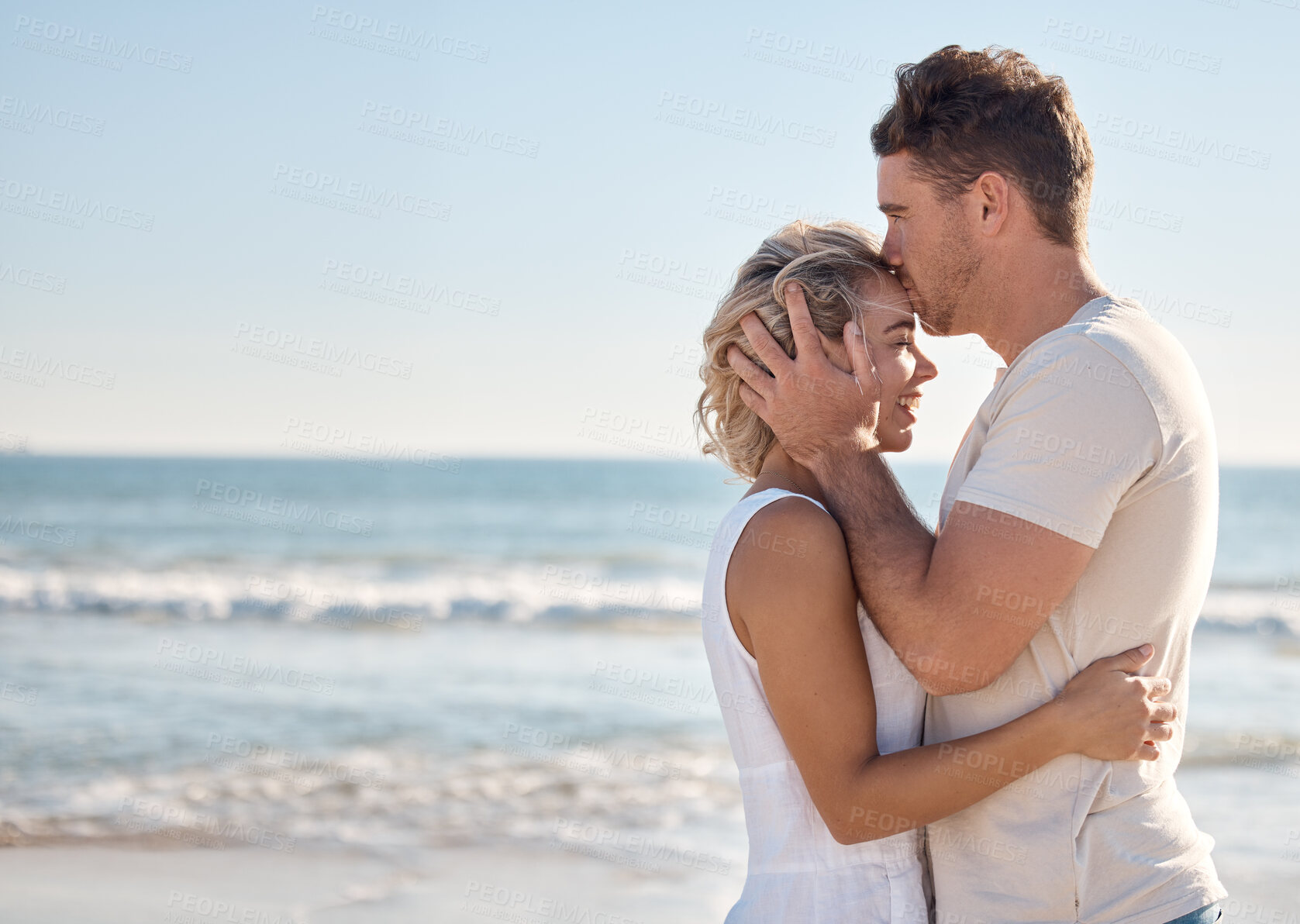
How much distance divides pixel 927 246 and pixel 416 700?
8224mm

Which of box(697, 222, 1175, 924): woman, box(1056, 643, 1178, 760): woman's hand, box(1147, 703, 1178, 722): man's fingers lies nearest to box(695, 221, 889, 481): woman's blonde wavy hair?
box(697, 222, 1175, 924): woman

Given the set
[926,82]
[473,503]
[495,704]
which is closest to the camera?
[926,82]

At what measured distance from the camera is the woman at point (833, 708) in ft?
6.40

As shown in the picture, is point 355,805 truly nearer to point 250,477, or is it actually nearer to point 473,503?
point 473,503

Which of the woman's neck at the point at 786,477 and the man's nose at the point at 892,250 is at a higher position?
the man's nose at the point at 892,250

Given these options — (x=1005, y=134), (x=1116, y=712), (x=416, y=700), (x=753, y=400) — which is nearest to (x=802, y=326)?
(x=753, y=400)

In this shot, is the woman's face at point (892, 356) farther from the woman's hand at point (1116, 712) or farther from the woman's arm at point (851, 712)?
the woman's hand at point (1116, 712)

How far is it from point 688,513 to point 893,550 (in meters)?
29.6

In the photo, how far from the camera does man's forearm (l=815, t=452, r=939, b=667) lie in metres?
1.98

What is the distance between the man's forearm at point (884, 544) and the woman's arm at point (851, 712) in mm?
47

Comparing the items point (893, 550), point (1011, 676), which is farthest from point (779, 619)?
point (1011, 676)

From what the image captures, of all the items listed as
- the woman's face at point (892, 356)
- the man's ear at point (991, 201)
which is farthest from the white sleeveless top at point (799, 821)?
the man's ear at point (991, 201)

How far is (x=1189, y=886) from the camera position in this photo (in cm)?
195

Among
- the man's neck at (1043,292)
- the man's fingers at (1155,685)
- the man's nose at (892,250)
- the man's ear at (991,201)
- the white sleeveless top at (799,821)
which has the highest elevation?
the man's ear at (991,201)
